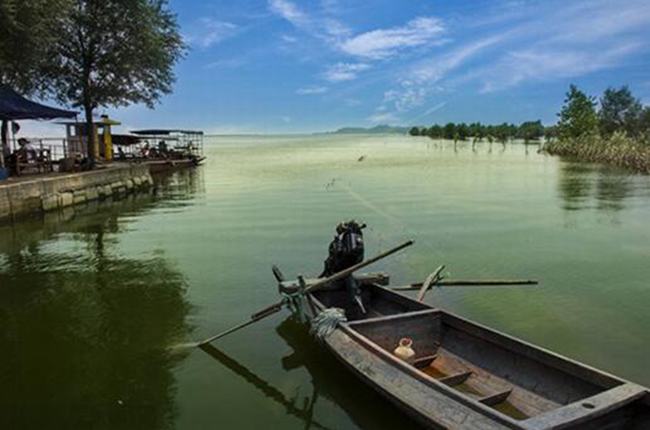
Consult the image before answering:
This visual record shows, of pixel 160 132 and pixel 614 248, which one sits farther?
pixel 160 132

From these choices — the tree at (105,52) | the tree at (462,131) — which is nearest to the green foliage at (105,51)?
the tree at (105,52)

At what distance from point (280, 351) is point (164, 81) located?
27.1 m

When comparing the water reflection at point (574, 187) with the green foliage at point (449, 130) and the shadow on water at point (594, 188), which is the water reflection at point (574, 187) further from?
the green foliage at point (449, 130)

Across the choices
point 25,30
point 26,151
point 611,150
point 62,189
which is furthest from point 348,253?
point 611,150

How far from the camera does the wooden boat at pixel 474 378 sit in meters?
4.53

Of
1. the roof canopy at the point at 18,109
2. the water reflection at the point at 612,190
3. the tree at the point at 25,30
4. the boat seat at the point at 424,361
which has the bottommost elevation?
the boat seat at the point at 424,361

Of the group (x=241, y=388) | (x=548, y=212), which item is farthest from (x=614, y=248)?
(x=241, y=388)

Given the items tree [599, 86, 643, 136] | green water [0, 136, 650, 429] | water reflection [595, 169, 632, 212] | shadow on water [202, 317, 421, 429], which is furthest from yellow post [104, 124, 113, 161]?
tree [599, 86, 643, 136]

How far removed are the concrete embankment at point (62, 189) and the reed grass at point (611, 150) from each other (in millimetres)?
32440

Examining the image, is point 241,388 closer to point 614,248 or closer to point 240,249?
point 240,249

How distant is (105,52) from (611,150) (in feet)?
129

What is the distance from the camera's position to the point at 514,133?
11481 cm

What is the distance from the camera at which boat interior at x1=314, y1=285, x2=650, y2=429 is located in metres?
4.61

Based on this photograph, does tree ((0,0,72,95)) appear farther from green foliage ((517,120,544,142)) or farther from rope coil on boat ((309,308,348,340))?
green foliage ((517,120,544,142))
